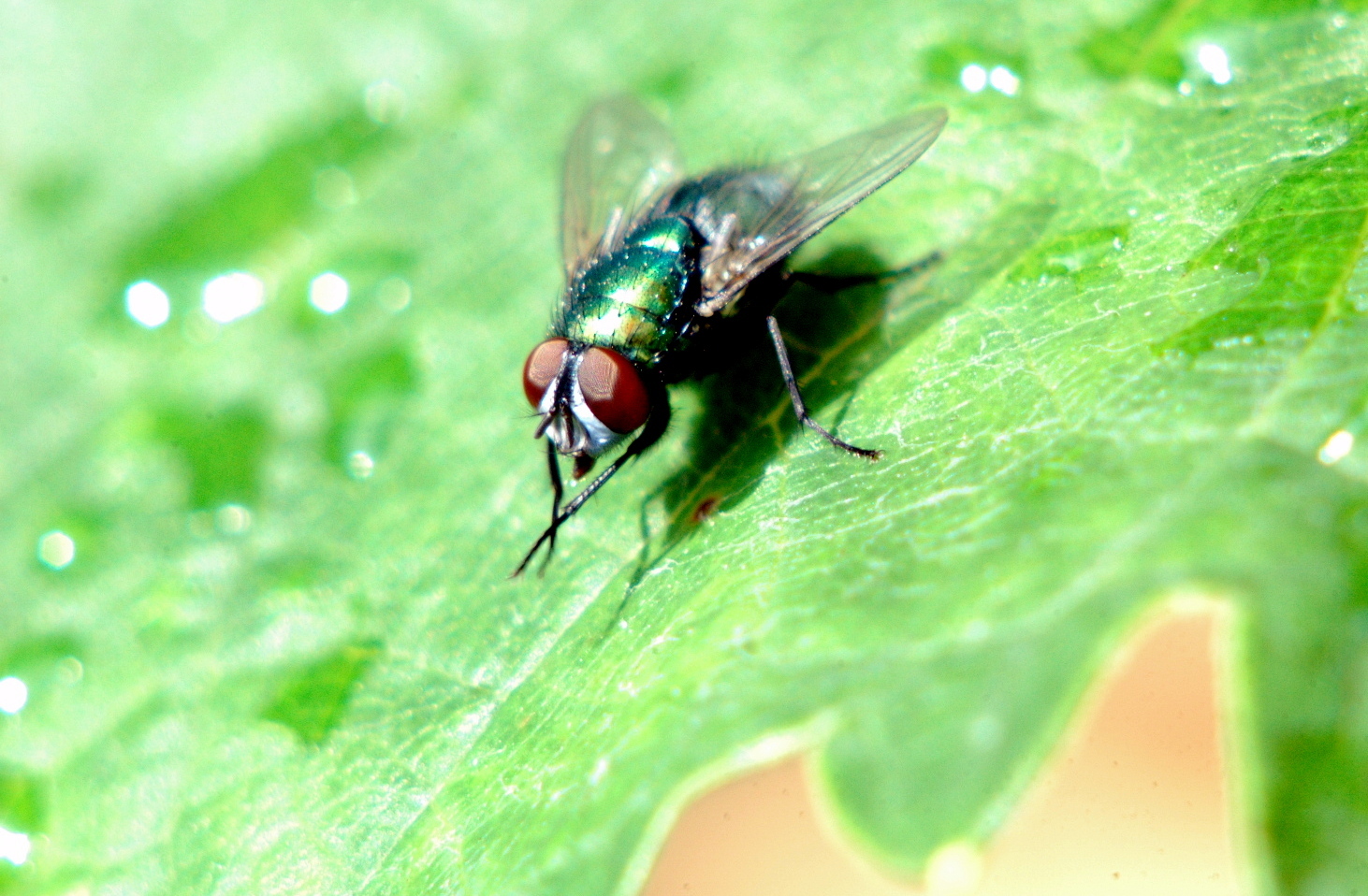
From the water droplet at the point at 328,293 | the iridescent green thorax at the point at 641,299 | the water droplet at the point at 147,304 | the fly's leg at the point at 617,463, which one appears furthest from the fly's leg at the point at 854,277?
the water droplet at the point at 147,304

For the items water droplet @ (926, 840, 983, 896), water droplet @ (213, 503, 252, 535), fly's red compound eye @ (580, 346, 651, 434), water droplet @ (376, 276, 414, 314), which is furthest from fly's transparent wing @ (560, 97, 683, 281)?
water droplet @ (926, 840, 983, 896)

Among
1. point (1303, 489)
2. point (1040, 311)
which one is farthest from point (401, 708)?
point (1303, 489)

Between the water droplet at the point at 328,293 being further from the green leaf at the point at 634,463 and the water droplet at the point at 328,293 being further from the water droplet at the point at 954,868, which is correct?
the water droplet at the point at 954,868

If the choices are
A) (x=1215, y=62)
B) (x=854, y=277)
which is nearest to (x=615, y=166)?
(x=854, y=277)

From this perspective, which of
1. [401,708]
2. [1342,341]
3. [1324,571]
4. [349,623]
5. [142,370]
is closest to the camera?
[1324,571]

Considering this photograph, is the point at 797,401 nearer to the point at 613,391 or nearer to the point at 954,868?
the point at 613,391

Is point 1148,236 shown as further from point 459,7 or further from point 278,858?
point 459,7
